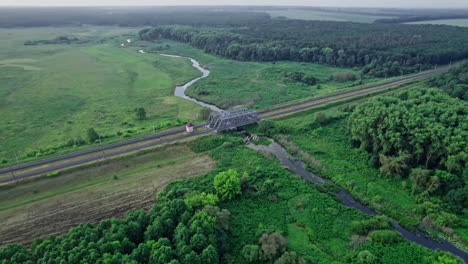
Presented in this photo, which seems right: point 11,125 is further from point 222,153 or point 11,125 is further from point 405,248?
point 405,248

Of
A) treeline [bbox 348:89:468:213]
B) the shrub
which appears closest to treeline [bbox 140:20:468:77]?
the shrub

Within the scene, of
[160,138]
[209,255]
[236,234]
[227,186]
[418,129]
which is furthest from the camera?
[160,138]

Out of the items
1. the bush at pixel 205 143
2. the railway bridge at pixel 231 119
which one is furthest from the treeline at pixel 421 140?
the bush at pixel 205 143

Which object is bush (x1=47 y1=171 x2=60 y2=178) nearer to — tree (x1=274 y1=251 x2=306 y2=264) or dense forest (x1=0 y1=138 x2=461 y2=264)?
dense forest (x1=0 y1=138 x2=461 y2=264)

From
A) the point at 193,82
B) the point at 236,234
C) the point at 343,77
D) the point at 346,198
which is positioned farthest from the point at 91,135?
the point at 343,77

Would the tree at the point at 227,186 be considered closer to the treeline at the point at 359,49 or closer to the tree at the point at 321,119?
the tree at the point at 321,119

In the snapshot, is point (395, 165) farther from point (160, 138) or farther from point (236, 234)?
point (160, 138)
